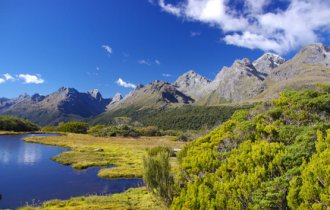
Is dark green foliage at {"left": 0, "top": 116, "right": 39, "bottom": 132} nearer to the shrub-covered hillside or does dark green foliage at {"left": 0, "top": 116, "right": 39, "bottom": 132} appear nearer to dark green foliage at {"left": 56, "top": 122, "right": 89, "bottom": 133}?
dark green foliage at {"left": 56, "top": 122, "right": 89, "bottom": 133}

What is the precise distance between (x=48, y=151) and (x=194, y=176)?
85491 mm

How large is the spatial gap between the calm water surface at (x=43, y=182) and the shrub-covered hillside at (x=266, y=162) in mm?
27522

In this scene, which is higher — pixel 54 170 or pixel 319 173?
pixel 319 173

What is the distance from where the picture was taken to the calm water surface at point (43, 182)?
55.0m

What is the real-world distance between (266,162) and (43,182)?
50.7m

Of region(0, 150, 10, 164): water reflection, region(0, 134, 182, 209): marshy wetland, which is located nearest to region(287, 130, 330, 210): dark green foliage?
region(0, 134, 182, 209): marshy wetland

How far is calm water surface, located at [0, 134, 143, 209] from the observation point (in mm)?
55044

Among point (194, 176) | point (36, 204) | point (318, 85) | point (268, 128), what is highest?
point (318, 85)

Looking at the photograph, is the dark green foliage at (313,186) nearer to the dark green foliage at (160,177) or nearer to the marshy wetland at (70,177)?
the dark green foliage at (160,177)

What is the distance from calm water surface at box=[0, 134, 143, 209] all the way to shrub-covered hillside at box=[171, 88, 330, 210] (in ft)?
90.3

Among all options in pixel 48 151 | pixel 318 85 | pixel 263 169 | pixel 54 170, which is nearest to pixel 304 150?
pixel 263 169

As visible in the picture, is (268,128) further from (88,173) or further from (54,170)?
(54,170)

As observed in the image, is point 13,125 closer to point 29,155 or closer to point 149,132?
point 149,132

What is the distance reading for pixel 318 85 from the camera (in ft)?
155
